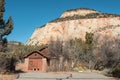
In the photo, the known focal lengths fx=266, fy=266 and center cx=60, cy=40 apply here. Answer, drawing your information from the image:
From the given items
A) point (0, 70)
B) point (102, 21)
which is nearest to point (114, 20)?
point (102, 21)

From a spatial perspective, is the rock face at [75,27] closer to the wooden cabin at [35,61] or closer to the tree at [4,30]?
the wooden cabin at [35,61]

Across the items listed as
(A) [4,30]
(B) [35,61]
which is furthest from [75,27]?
(A) [4,30]

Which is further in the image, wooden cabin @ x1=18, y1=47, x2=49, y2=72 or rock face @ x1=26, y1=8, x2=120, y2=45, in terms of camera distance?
rock face @ x1=26, y1=8, x2=120, y2=45

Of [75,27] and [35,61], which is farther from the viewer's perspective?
[75,27]

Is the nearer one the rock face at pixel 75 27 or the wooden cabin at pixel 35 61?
the wooden cabin at pixel 35 61

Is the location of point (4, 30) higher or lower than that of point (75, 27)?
lower

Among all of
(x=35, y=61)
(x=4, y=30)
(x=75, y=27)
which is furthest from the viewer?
(x=75, y=27)

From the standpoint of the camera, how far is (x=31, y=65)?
5397 centimetres

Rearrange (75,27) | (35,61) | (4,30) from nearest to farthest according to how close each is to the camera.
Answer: (4,30), (35,61), (75,27)

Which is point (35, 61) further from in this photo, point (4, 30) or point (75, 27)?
point (75, 27)

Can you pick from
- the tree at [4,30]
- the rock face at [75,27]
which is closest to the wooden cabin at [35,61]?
the tree at [4,30]

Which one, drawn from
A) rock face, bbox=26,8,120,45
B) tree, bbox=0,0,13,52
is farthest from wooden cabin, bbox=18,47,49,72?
rock face, bbox=26,8,120,45

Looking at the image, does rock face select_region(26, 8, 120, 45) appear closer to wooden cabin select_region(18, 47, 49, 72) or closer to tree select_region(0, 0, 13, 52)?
wooden cabin select_region(18, 47, 49, 72)

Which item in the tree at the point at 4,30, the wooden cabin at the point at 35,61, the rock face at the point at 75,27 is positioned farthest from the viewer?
the rock face at the point at 75,27
